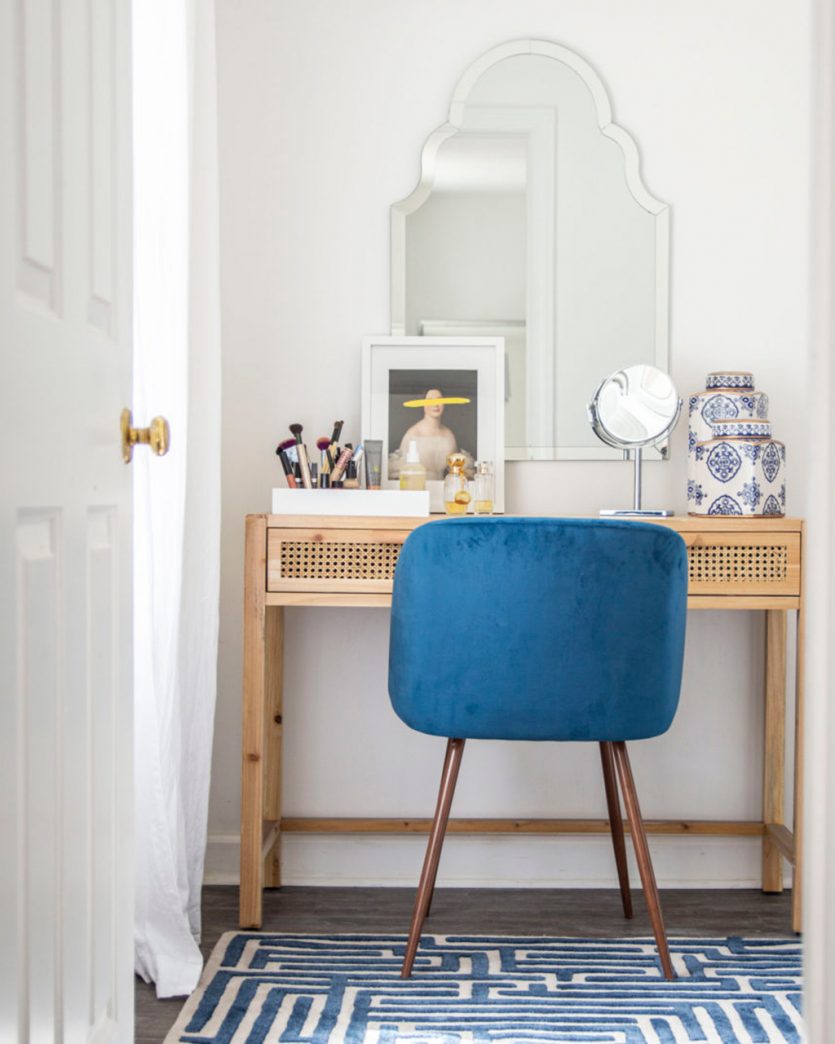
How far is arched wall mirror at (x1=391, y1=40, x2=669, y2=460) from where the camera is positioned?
253cm

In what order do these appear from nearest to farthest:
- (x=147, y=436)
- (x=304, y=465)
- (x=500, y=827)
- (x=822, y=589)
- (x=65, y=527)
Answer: (x=822, y=589) < (x=65, y=527) < (x=147, y=436) < (x=304, y=465) < (x=500, y=827)

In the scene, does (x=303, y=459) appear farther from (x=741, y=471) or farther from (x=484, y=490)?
(x=741, y=471)

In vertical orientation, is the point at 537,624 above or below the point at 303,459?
below

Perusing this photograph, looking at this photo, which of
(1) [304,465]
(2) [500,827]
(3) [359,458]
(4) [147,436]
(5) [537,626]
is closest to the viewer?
(4) [147,436]

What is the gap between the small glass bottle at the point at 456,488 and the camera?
2377 millimetres

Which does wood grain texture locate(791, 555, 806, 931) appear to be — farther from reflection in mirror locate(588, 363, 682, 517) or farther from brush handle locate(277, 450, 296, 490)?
brush handle locate(277, 450, 296, 490)

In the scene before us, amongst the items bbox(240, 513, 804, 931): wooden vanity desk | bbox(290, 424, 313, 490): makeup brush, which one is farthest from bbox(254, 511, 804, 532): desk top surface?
bbox(290, 424, 313, 490): makeup brush

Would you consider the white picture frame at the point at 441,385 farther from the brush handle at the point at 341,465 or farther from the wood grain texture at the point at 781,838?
the wood grain texture at the point at 781,838

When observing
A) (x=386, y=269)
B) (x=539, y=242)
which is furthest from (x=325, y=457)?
(x=539, y=242)

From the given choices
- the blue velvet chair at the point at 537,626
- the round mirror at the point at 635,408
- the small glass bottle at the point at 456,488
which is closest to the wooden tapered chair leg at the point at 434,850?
the blue velvet chair at the point at 537,626

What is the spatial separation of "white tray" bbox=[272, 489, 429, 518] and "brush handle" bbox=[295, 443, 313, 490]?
65mm

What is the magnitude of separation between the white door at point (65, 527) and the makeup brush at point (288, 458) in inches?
37.2

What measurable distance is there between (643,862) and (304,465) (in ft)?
3.32

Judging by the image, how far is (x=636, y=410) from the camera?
243cm
